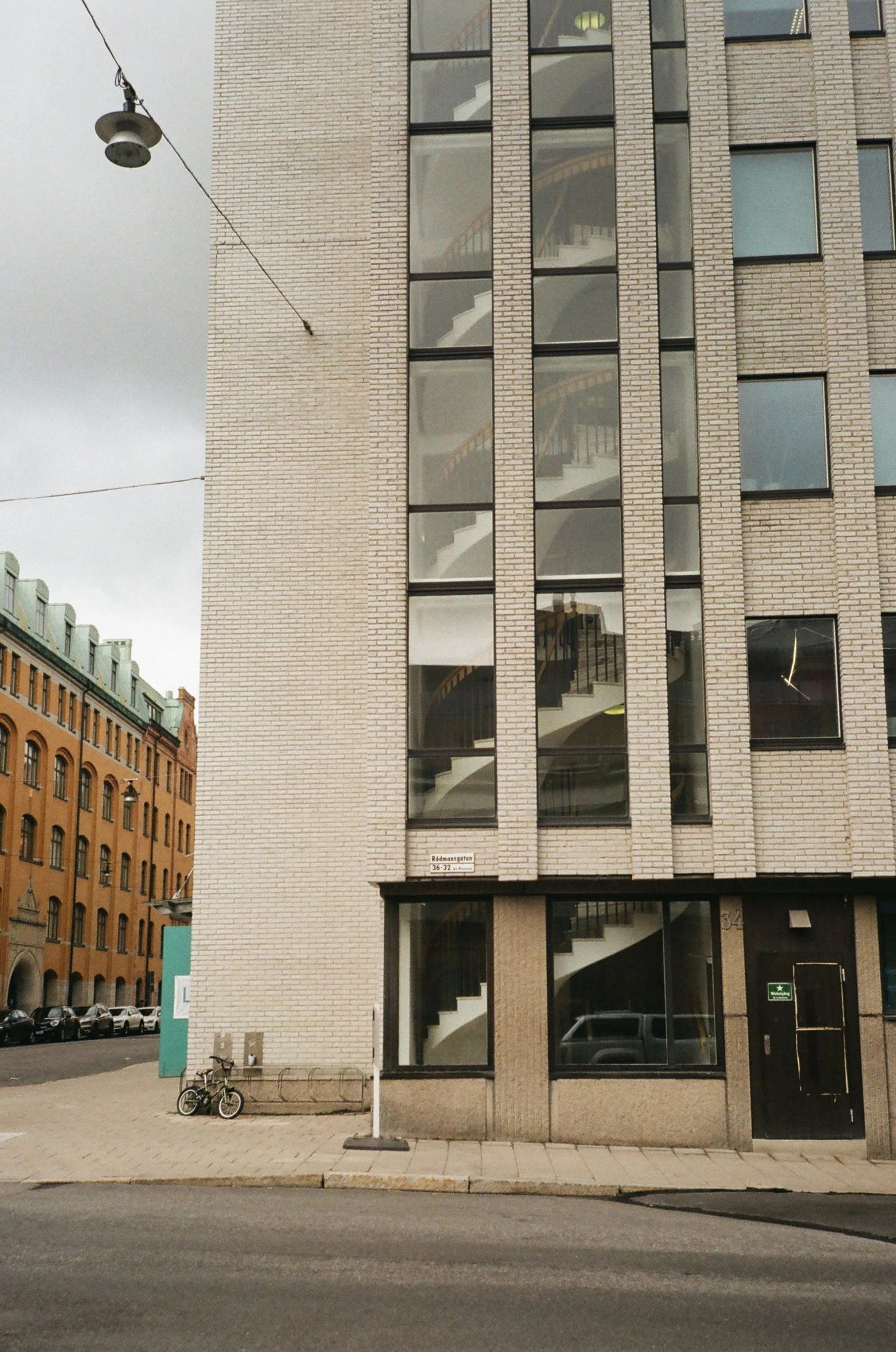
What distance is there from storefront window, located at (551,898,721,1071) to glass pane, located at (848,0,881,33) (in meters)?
11.9

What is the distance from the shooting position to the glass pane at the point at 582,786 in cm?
1570

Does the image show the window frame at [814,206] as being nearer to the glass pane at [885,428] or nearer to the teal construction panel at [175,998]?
the glass pane at [885,428]

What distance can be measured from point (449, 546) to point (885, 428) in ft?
18.5

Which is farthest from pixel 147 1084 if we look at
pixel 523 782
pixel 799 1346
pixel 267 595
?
pixel 799 1346

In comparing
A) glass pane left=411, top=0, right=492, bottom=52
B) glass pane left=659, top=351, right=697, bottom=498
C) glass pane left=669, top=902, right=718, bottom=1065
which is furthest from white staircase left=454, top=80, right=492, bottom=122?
glass pane left=669, top=902, right=718, bottom=1065

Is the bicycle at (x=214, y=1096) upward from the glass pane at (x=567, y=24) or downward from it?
downward

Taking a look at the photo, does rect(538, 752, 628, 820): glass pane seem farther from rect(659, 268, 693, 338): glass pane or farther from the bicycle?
rect(659, 268, 693, 338): glass pane

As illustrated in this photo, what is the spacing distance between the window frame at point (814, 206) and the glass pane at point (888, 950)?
8.12 metres

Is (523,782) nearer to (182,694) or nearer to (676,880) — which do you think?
(676,880)

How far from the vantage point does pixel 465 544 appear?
16.6 metres

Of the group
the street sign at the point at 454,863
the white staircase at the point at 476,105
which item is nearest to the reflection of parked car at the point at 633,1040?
the street sign at the point at 454,863

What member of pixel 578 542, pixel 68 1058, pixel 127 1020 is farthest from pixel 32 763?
pixel 578 542

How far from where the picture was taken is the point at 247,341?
19281mm

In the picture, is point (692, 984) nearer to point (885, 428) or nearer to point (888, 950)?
point (888, 950)
